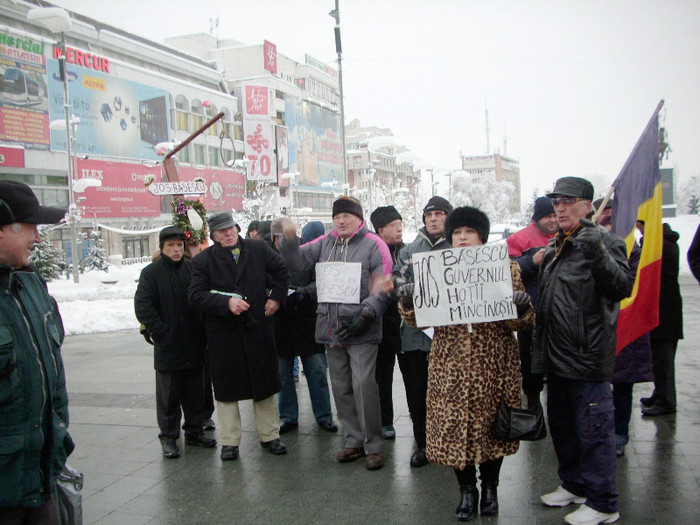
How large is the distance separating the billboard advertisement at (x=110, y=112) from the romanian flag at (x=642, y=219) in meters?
40.6

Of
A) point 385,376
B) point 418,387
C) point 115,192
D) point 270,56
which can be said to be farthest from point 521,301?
point 270,56

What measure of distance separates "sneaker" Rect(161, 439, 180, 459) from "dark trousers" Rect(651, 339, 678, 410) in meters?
4.28

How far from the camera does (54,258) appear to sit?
87.4 feet

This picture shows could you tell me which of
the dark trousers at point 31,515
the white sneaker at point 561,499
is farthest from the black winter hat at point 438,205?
the dark trousers at point 31,515

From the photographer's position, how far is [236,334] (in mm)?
5184

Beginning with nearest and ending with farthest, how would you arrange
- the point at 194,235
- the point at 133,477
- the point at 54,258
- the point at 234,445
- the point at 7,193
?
the point at 7,193 → the point at 133,477 → the point at 234,445 → the point at 194,235 → the point at 54,258

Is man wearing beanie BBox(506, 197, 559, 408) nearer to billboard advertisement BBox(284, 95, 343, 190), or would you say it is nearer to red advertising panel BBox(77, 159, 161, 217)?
red advertising panel BBox(77, 159, 161, 217)

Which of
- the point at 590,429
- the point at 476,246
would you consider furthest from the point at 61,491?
the point at 590,429

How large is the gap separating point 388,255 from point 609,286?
1970 mm

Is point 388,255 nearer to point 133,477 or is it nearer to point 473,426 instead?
point 473,426

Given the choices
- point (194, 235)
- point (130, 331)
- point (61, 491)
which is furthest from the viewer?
point (130, 331)

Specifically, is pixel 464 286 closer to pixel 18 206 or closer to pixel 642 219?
pixel 642 219

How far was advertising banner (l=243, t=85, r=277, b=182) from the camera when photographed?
65562 millimetres

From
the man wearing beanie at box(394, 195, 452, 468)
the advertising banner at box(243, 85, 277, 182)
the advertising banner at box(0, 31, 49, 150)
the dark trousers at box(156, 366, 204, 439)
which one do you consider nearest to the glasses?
the man wearing beanie at box(394, 195, 452, 468)
